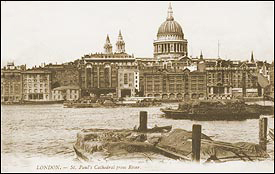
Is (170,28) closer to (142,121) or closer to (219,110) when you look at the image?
(142,121)

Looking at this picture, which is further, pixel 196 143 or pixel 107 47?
pixel 107 47

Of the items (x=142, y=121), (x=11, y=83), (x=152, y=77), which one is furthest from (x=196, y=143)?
(x=11, y=83)

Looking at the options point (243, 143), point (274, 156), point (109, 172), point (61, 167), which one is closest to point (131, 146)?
point (109, 172)

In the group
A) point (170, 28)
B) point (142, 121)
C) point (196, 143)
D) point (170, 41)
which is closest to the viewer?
point (196, 143)

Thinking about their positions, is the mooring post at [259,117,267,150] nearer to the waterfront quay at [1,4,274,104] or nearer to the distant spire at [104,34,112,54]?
the waterfront quay at [1,4,274,104]

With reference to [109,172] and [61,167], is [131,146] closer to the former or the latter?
[109,172]

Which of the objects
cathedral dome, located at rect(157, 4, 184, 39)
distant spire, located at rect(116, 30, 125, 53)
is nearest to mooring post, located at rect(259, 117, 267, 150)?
cathedral dome, located at rect(157, 4, 184, 39)
